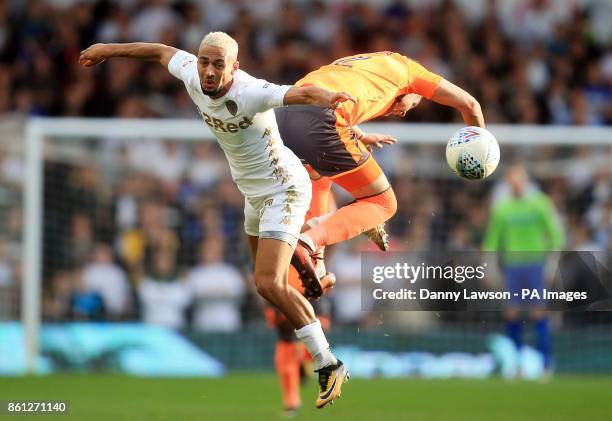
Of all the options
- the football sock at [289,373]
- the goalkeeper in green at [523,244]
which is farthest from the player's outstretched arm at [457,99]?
the goalkeeper in green at [523,244]

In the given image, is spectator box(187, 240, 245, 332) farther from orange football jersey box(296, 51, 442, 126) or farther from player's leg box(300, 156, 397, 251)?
orange football jersey box(296, 51, 442, 126)

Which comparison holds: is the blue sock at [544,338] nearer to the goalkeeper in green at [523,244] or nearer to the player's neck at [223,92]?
the goalkeeper in green at [523,244]

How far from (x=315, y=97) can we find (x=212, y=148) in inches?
301

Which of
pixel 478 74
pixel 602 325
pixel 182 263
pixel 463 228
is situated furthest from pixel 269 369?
pixel 478 74

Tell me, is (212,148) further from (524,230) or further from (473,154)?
(473,154)

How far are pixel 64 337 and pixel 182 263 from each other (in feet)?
5.33

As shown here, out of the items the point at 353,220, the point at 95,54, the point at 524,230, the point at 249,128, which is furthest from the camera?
the point at 524,230

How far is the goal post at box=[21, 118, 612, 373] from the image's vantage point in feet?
48.9

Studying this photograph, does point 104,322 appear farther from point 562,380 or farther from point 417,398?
point 562,380

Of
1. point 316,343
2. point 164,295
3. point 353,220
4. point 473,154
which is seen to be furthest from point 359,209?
point 164,295

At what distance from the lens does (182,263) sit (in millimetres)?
15453

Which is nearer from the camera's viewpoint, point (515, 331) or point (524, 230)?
point (515, 331)

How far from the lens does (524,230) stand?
1509 centimetres

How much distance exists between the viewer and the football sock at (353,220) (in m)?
9.63
